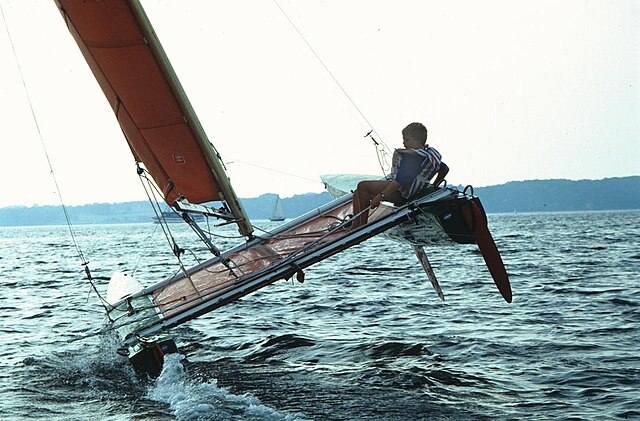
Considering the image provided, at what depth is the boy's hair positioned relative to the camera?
330 inches

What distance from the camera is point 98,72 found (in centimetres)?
805

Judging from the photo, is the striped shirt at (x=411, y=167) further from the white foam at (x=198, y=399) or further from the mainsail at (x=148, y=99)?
the white foam at (x=198, y=399)

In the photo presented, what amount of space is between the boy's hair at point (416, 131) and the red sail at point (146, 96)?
2.34m

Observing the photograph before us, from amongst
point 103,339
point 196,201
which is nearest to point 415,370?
point 196,201

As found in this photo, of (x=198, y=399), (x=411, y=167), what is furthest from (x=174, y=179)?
(x=411, y=167)

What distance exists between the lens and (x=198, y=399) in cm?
726

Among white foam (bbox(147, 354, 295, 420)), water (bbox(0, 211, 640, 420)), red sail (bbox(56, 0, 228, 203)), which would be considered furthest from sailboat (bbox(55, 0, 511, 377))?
water (bbox(0, 211, 640, 420))

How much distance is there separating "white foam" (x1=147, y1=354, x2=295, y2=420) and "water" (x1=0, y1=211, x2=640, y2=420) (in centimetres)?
2

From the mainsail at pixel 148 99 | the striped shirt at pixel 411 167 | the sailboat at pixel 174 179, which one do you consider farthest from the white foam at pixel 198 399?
the striped shirt at pixel 411 167

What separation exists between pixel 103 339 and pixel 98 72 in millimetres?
4544

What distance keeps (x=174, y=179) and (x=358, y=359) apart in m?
3.32

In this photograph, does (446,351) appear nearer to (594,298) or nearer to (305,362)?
(305,362)

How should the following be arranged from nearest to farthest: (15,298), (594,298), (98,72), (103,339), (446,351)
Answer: (98,72) < (446,351) < (103,339) < (594,298) < (15,298)

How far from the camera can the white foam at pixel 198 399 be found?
22.0ft
